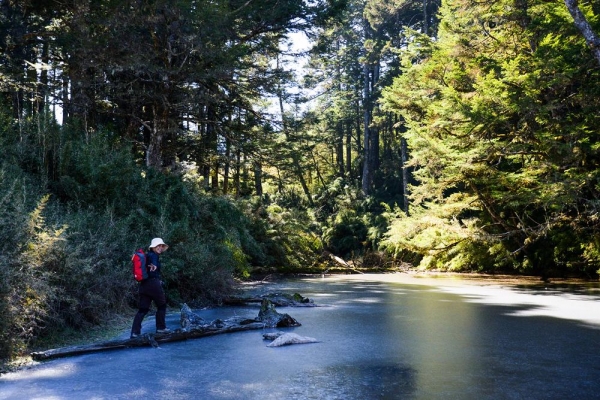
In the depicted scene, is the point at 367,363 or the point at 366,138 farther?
the point at 366,138

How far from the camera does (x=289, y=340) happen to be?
27.6ft

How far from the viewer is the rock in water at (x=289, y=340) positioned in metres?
8.27

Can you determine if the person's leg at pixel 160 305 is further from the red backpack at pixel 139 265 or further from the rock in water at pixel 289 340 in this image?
the rock in water at pixel 289 340

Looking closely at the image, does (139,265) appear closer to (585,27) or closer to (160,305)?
(160,305)

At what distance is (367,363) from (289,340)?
164cm

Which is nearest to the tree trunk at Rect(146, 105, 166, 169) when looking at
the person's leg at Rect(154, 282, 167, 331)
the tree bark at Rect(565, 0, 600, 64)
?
the person's leg at Rect(154, 282, 167, 331)

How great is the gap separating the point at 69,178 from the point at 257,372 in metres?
7.95

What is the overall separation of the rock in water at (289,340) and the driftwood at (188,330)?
1.36 metres

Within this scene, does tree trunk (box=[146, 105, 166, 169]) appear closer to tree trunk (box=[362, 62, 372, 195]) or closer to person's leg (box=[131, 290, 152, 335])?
person's leg (box=[131, 290, 152, 335])

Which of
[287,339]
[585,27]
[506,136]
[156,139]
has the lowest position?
[287,339]

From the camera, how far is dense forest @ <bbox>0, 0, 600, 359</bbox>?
36.0 ft

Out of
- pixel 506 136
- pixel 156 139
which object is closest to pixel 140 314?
pixel 156 139

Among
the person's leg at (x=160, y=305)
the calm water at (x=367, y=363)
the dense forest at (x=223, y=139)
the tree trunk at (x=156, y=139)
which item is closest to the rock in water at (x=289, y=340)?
the calm water at (x=367, y=363)

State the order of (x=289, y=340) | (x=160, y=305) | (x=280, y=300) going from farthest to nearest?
1. (x=280, y=300)
2. (x=160, y=305)
3. (x=289, y=340)
